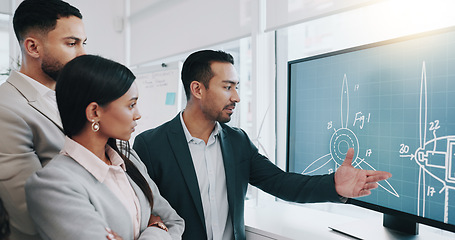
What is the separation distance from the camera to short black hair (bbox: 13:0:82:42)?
1234 mm

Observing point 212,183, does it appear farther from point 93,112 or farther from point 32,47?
point 32,47

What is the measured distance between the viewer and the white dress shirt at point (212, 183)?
1.52m

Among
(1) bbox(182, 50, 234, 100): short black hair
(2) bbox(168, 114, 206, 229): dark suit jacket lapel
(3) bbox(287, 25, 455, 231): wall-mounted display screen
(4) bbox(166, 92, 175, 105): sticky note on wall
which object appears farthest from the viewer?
(4) bbox(166, 92, 175, 105): sticky note on wall

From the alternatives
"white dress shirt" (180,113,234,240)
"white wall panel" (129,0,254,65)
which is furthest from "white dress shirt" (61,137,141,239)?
"white wall panel" (129,0,254,65)

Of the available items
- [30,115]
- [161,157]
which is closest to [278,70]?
[161,157]

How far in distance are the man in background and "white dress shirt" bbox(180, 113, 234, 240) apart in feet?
2.00

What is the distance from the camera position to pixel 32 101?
116cm

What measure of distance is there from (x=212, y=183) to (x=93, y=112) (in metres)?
0.72

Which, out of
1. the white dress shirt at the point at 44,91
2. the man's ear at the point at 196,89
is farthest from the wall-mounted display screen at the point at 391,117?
the white dress shirt at the point at 44,91

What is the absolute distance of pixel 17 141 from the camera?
1.04 m

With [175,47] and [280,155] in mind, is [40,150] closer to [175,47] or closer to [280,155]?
[280,155]

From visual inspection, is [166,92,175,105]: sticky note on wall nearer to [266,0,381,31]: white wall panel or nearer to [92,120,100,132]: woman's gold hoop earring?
[266,0,381,31]: white wall panel

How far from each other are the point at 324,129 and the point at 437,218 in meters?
0.57

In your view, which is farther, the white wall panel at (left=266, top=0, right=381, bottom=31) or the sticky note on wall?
the sticky note on wall
